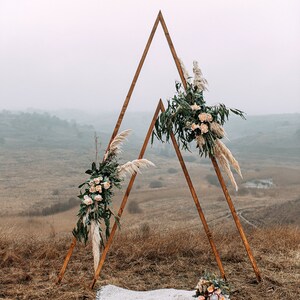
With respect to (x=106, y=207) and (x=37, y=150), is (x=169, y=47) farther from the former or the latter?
(x=37, y=150)

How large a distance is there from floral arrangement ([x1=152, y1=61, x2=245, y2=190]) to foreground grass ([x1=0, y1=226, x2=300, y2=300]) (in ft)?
6.74

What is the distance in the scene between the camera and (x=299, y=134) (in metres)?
63.6

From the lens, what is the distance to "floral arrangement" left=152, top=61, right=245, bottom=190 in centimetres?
552

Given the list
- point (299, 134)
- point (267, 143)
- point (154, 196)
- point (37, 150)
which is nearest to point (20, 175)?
point (154, 196)

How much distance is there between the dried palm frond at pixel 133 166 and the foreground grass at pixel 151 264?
190cm

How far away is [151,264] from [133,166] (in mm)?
2607

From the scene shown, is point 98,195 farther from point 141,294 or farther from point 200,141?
point 200,141

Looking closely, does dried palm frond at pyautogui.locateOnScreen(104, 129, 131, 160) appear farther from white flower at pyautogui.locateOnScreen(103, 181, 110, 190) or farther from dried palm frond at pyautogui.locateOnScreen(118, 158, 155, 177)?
white flower at pyautogui.locateOnScreen(103, 181, 110, 190)

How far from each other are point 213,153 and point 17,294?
12.1 ft

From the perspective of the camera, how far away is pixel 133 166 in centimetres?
533

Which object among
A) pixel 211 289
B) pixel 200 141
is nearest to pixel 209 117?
pixel 200 141

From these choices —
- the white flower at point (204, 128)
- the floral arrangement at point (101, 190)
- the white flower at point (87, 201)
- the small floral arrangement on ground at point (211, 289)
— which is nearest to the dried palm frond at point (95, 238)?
the floral arrangement at point (101, 190)

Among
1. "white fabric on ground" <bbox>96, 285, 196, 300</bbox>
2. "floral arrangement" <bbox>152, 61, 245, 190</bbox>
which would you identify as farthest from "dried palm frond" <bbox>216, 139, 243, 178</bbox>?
"white fabric on ground" <bbox>96, 285, 196, 300</bbox>

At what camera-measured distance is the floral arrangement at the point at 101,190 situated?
211 inches
